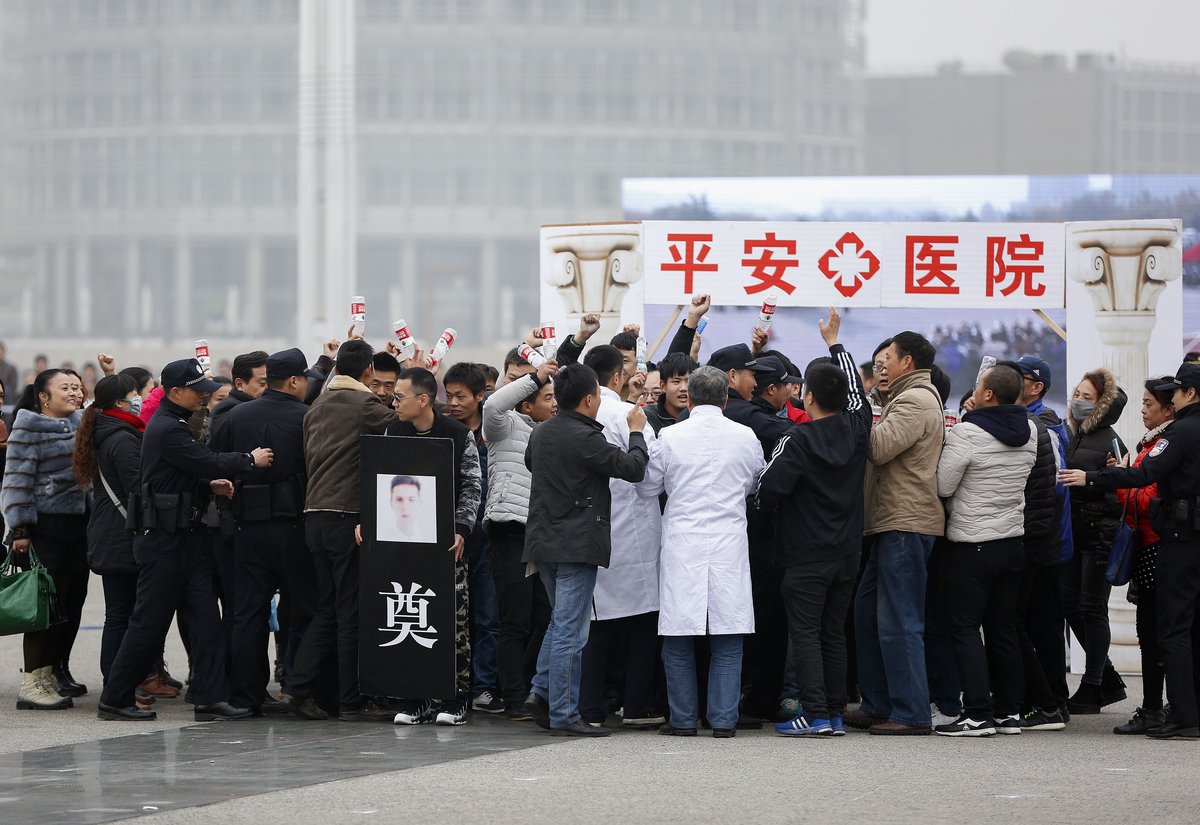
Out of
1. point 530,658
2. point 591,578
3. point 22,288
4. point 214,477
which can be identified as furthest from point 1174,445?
point 22,288

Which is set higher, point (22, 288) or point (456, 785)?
point (22, 288)

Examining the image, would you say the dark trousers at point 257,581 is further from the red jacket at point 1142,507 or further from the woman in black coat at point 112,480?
the red jacket at point 1142,507

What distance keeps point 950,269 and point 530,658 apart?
4369mm

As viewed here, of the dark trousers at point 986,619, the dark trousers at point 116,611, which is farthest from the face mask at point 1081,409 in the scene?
the dark trousers at point 116,611

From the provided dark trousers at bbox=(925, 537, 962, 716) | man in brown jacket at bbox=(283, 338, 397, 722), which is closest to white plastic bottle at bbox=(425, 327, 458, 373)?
man in brown jacket at bbox=(283, 338, 397, 722)

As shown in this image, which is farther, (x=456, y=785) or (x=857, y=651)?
(x=857, y=651)

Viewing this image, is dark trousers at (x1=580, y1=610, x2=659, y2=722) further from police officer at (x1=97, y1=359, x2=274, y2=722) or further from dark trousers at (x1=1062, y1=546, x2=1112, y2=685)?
dark trousers at (x1=1062, y1=546, x2=1112, y2=685)

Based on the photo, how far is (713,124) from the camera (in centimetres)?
9138

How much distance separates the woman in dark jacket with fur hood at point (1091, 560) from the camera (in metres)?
8.54

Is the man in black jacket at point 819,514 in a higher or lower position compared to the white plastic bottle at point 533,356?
lower

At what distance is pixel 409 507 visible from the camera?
26.3 ft

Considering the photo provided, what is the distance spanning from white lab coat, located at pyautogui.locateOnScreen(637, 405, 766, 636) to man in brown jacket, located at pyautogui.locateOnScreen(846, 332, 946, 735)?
25.5 inches

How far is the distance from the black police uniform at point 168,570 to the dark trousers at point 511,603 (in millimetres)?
1310

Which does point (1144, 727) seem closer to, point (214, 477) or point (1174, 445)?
point (1174, 445)
